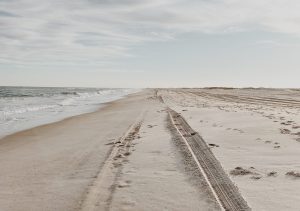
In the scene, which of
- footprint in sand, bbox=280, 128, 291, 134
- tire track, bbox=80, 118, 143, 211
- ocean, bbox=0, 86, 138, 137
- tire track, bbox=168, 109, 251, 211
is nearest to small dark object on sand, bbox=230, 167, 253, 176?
tire track, bbox=168, 109, 251, 211

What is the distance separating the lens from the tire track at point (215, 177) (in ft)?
18.0

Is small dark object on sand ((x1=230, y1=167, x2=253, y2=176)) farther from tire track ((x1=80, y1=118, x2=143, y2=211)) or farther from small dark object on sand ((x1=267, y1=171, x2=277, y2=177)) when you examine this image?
tire track ((x1=80, y1=118, x2=143, y2=211))

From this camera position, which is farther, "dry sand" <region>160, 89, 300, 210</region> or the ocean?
the ocean

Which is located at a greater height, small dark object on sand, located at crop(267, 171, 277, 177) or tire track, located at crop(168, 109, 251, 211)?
small dark object on sand, located at crop(267, 171, 277, 177)

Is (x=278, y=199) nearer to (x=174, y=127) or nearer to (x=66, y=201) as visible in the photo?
(x=66, y=201)

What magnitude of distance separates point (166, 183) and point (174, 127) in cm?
713

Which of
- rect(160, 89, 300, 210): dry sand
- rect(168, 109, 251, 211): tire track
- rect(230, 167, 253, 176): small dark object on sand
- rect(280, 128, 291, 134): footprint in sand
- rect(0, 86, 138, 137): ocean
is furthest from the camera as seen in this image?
rect(0, 86, 138, 137): ocean

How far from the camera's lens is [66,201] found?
19.2ft

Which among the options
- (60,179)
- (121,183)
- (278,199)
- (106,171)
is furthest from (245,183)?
(60,179)

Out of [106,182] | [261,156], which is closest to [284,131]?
[261,156]

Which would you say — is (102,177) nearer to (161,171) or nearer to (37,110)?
(161,171)

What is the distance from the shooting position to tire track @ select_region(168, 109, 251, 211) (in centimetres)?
547

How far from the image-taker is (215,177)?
679 centimetres

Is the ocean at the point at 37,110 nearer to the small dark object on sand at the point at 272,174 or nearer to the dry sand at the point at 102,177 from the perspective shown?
the dry sand at the point at 102,177
